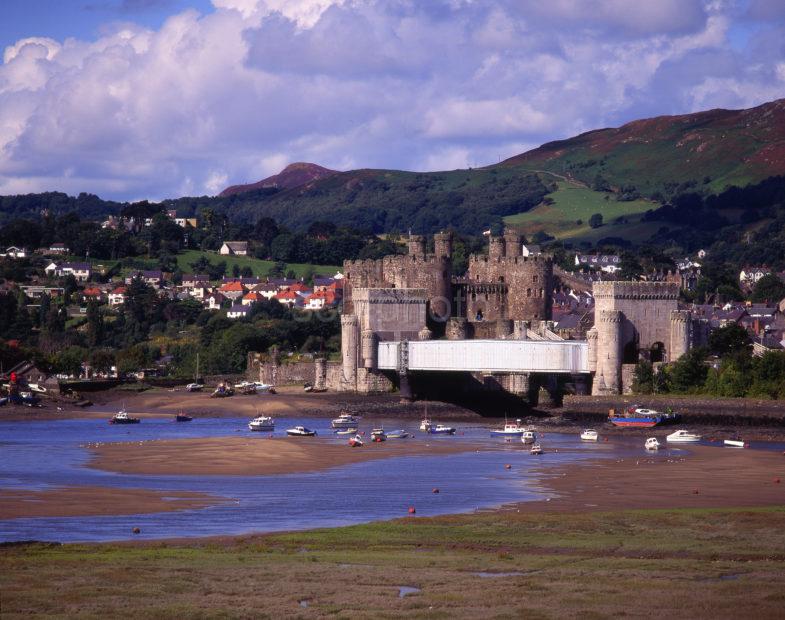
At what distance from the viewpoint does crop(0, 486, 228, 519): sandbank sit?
45.4m

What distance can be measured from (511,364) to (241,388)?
2493 cm

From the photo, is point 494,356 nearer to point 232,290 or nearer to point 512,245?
point 512,245

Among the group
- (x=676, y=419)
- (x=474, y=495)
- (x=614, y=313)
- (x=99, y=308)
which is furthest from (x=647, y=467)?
(x=99, y=308)

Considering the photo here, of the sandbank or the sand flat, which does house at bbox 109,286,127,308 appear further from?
the sandbank

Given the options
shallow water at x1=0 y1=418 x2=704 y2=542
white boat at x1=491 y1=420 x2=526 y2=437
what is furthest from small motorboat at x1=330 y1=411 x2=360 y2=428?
white boat at x1=491 y1=420 x2=526 y2=437

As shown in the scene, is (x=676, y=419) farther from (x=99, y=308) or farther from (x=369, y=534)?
(x=99, y=308)

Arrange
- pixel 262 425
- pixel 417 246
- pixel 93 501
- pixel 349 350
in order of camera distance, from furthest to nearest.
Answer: pixel 417 246
pixel 349 350
pixel 262 425
pixel 93 501

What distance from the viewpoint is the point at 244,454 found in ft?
216

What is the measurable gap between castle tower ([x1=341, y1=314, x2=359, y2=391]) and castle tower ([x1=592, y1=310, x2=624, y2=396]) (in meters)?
17.0

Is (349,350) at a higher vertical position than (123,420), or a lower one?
higher

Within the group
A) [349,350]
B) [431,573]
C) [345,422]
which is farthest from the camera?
[349,350]

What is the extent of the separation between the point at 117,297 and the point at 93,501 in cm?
12649

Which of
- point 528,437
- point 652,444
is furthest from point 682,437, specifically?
point 528,437

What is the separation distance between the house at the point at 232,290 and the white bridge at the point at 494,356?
88.3 metres
